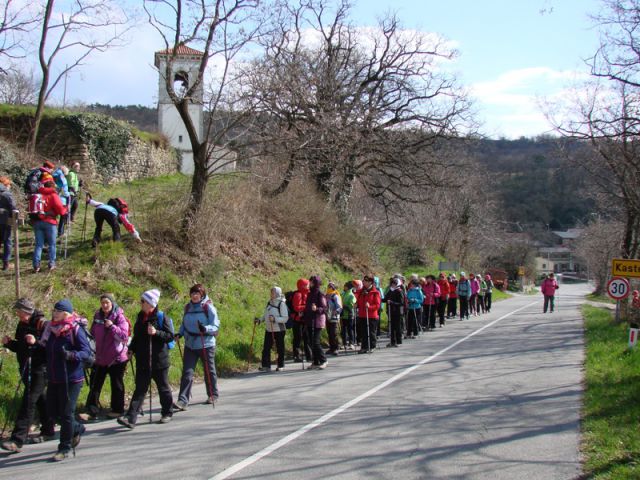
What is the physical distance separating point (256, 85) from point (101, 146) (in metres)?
11.1

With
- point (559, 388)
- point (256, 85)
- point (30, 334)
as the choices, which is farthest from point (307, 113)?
point (30, 334)

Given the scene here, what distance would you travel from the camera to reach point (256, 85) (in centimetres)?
1708

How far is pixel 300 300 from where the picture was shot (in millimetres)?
14391

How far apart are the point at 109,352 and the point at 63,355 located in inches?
74.4

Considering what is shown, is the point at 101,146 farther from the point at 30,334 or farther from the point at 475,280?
the point at 30,334

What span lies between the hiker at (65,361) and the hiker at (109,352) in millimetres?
1517

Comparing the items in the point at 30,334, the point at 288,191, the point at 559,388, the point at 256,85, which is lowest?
the point at 559,388

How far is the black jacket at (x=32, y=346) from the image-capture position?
24.6 feet

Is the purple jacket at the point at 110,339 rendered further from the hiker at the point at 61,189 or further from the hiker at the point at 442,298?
the hiker at the point at 442,298

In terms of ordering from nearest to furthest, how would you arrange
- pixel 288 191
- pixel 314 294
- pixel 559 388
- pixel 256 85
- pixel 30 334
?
pixel 30 334
pixel 559 388
pixel 314 294
pixel 256 85
pixel 288 191

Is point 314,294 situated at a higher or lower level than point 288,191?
lower

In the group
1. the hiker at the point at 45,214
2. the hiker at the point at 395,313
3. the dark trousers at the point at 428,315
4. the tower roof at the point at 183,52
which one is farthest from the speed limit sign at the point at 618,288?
the hiker at the point at 45,214

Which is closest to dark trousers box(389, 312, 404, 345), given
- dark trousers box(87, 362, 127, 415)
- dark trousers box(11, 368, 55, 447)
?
dark trousers box(87, 362, 127, 415)

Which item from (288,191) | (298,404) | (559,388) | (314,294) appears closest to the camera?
(298,404)
